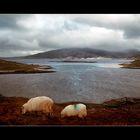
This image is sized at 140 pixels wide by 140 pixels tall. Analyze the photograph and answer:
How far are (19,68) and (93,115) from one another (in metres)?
1.16

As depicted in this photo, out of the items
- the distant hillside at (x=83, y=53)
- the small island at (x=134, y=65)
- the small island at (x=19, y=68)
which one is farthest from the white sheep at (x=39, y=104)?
the small island at (x=134, y=65)

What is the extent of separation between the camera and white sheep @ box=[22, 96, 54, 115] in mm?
4320

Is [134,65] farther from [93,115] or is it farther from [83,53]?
[93,115]

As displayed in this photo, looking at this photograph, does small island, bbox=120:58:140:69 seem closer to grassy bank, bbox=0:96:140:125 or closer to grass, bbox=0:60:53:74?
grassy bank, bbox=0:96:140:125

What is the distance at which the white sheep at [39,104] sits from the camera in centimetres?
432

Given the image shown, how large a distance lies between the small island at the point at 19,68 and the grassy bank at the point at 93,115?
420 mm

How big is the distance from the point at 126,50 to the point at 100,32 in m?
0.42

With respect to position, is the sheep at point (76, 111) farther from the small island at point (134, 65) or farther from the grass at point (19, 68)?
the small island at point (134, 65)

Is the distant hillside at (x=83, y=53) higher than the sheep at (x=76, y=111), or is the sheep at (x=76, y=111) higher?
the distant hillside at (x=83, y=53)

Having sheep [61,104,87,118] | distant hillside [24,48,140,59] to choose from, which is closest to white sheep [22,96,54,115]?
sheep [61,104,87,118]

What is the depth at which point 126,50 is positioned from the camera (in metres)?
4.41
